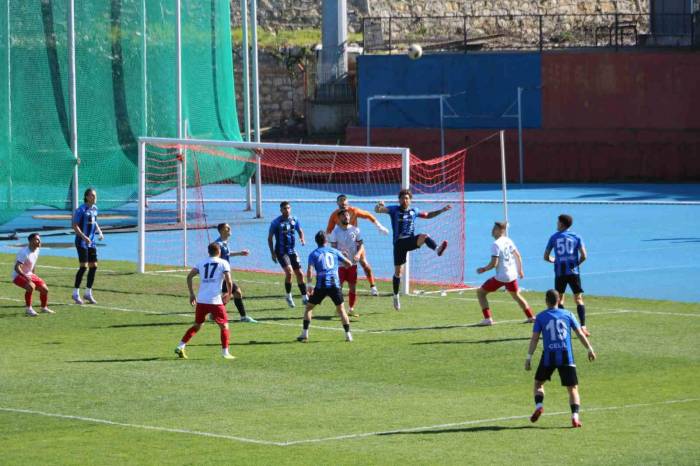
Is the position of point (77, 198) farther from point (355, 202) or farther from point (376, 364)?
point (376, 364)

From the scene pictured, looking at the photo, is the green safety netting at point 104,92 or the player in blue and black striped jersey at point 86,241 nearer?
the player in blue and black striped jersey at point 86,241

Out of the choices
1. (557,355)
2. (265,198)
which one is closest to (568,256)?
(557,355)

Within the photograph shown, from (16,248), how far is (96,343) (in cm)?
1572

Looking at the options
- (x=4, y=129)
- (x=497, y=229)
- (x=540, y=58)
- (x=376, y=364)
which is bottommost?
(x=376, y=364)

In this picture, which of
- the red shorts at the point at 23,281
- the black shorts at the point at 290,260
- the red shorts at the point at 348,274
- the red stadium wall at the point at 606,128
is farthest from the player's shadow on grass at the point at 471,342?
the red stadium wall at the point at 606,128

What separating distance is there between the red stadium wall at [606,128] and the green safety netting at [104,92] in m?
14.7

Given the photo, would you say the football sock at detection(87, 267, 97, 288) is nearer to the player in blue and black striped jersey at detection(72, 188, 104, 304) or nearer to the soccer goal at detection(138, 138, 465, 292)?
the player in blue and black striped jersey at detection(72, 188, 104, 304)

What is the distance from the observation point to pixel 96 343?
21.6 metres

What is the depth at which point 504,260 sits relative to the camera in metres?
22.2

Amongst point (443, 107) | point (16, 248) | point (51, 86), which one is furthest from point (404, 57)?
point (16, 248)

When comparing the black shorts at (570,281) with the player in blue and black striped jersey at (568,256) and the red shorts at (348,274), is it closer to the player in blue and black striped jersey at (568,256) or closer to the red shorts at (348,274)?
the player in blue and black striped jersey at (568,256)

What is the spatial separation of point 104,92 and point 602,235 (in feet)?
50.6

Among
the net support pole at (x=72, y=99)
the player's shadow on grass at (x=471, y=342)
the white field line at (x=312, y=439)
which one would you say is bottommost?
the white field line at (x=312, y=439)

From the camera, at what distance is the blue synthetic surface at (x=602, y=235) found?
2898 centimetres
